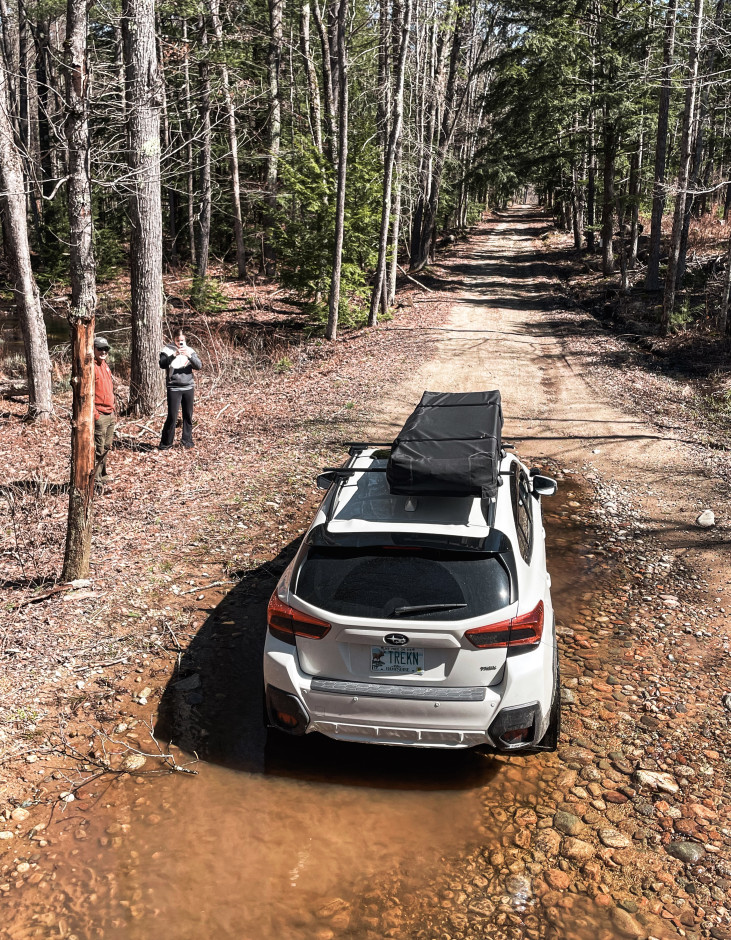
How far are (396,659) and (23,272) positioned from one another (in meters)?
12.0

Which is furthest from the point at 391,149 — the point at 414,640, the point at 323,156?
the point at 414,640

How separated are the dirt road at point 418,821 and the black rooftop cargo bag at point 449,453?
1.80 m

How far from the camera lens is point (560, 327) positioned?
23.0m

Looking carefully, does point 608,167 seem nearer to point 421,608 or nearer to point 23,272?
point 23,272

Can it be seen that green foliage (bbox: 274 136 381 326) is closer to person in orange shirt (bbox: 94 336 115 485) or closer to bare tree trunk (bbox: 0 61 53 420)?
bare tree trunk (bbox: 0 61 53 420)

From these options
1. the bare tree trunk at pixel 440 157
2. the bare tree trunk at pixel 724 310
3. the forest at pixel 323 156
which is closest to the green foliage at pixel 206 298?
the forest at pixel 323 156

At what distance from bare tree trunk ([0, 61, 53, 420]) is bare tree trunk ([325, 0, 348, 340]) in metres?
8.59

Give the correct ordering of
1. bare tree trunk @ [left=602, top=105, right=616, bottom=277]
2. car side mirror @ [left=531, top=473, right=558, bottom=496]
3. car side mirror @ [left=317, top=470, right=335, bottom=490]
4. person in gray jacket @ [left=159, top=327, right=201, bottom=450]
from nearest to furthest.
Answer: car side mirror @ [left=317, top=470, right=335, bottom=490] < car side mirror @ [left=531, top=473, right=558, bottom=496] < person in gray jacket @ [left=159, top=327, right=201, bottom=450] < bare tree trunk @ [left=602, top=105, right=616, bottom=277]

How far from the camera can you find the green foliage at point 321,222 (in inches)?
850

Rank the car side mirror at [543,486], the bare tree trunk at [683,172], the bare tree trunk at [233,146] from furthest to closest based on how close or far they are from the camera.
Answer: the bare tree trunk at [233,146] → the bare tree trunk at [683,172] → the car side mirror at [543,486]

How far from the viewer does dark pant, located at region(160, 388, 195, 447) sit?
1141 cm

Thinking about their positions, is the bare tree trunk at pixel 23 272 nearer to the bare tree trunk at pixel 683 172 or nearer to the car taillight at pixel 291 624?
the car taillight at pixel 291 624

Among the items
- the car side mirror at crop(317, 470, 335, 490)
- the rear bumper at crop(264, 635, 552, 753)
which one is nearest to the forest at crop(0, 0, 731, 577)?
the car side mirror at crop(317, 470, 335, 490)

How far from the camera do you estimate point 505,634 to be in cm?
426
